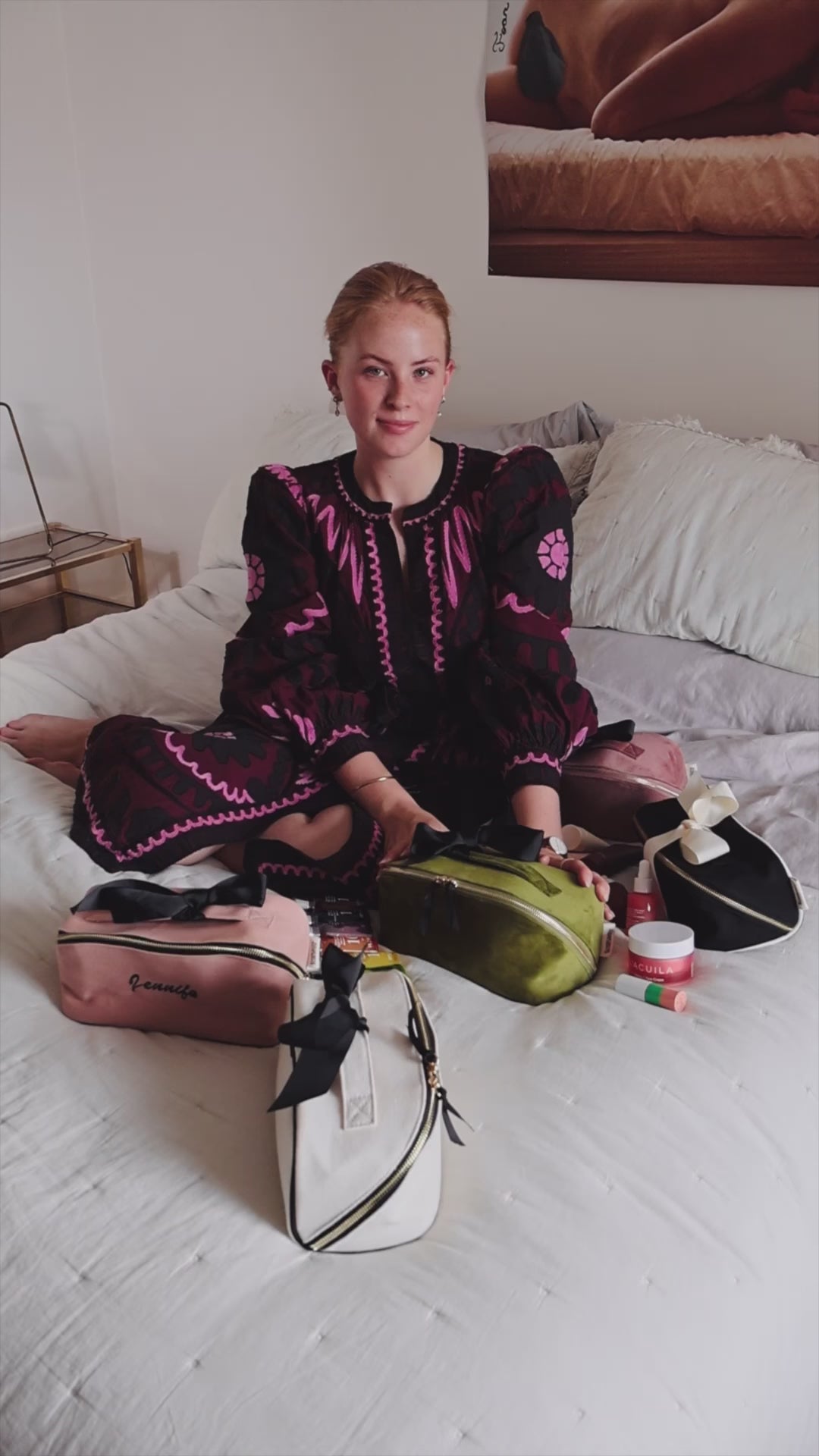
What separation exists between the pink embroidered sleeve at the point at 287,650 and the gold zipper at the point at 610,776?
0.26 m

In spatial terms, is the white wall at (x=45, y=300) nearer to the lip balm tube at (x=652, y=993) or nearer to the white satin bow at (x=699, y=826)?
the white satin bow at (x=699, y=826)

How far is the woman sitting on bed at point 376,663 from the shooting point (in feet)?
4.96

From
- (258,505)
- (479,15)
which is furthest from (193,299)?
(258,505)

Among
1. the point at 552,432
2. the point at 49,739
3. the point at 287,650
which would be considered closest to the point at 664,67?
the point at 552,432

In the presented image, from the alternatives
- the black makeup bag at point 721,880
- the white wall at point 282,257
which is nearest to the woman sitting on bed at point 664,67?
the white wall at point 282,257

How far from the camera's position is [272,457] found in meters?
2.43

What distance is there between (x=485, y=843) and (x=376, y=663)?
41 cm

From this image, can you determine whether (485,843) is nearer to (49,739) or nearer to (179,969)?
(179,969)

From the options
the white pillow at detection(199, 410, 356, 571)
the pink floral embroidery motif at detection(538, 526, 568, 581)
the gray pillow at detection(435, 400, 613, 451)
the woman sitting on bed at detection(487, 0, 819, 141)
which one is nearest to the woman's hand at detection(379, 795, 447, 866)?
the pink floral embroidery motif at detection(538, 526, 568, 581)

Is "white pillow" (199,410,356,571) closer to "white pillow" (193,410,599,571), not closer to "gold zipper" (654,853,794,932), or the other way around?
"white pillow" (193,410,599,571)

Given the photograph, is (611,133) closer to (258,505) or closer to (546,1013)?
(258,505)

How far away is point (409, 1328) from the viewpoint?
86 centimetres

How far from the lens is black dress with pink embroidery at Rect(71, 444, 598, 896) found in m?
1.57

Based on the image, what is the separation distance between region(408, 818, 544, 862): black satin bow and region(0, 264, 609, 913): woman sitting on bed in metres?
0.13
